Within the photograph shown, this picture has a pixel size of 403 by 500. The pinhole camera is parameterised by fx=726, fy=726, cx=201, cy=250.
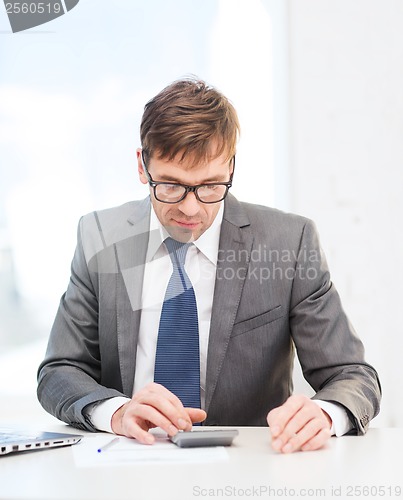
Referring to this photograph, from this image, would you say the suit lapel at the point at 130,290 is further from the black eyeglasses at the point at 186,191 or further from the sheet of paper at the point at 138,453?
the sheet of paper at the point at 138,453

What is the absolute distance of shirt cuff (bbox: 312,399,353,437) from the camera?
1.42 metres

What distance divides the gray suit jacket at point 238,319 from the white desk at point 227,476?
427mm

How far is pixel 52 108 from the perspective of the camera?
2.75m

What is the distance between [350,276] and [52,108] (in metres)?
1.27

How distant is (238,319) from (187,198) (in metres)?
0.33

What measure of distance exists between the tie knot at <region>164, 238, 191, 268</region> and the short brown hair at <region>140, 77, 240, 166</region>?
0.23 m

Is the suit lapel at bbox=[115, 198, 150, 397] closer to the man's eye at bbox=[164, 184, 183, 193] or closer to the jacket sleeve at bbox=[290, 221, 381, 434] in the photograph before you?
the man's eye at bbox=[164, 184, 183, 193]

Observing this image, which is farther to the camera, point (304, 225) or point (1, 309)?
point (1, 309)

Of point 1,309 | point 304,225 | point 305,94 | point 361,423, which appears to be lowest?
point 1,309

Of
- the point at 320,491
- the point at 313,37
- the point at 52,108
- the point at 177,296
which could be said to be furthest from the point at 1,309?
the point at 320,491

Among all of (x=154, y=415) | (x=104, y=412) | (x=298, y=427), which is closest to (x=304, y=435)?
(x=298, y=427)

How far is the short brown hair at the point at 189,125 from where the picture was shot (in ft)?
5.46

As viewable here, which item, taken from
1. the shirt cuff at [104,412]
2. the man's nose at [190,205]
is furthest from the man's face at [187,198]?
the shirt cuff at [104,412]

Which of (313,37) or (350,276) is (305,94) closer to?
(313,37)
